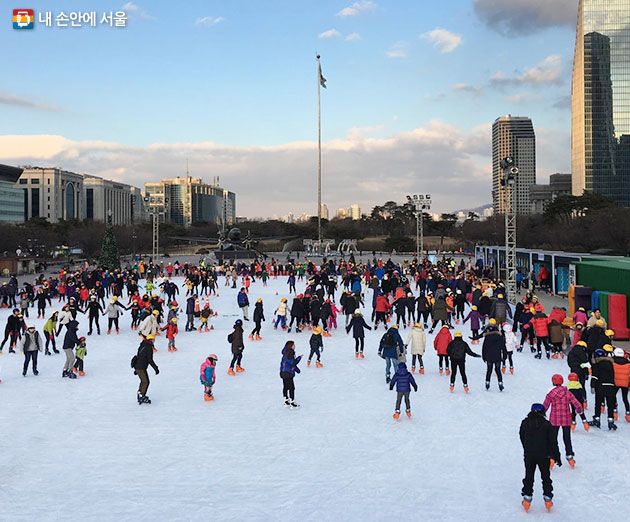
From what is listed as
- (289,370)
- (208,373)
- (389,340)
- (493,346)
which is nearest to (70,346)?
(208,373)

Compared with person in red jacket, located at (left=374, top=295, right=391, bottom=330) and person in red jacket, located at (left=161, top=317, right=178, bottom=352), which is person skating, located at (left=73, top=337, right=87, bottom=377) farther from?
person in red jacket, located at (left=374, top=295, right=391, bottom=330)

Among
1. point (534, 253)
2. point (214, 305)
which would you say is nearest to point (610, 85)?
point (534, 253)

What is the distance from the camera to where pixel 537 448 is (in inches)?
216

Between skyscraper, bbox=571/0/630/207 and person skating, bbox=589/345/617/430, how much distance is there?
152870mm

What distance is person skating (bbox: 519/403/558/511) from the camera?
5484mm

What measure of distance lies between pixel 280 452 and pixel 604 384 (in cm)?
485

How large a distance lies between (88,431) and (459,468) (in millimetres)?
5552

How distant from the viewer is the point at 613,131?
144 meters

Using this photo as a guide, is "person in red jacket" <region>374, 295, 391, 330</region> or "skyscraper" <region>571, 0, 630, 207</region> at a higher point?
"skyscraper" <region>571, 0, 630, 207</region>

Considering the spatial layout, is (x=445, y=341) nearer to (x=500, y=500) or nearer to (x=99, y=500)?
(x=500, y=500)

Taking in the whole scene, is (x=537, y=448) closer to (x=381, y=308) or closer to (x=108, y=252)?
(x=381, y=308)

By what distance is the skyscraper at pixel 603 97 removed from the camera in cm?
14188

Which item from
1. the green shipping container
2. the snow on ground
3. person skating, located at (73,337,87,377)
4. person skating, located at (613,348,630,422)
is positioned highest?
the green shipping container

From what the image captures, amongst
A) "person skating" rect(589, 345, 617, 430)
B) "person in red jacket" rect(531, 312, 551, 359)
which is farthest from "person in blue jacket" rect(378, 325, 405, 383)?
"person in red jacket" rect(531, 312, 551, 359)
